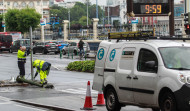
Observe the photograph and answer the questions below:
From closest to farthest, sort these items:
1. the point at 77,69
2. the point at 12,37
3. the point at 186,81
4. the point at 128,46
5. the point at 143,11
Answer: the point at 186,81 → the point at 128,46 → the point at 143,11 → the point at 77,69 → the point at 12,37

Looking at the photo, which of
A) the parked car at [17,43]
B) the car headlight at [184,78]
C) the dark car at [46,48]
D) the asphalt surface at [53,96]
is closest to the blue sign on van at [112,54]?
the asphalt surface at [53,96]

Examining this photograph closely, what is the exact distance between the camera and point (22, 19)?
86.4 meters

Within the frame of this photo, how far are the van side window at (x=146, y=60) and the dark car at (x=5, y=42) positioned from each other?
52.4 metres

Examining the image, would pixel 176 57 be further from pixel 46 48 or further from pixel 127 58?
pixel 46 48

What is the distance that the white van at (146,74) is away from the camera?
10117 mm

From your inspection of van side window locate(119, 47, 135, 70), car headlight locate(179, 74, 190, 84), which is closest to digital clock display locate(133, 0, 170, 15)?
van side window locate(119, 47, 135, 70)

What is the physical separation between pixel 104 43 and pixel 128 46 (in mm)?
1518

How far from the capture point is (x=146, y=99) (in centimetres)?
1112

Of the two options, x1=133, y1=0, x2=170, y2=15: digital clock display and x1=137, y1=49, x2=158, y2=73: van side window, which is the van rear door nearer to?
x1=137, y1=49, x2=158, y2=73: van side window

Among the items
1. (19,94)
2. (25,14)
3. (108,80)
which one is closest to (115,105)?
(108,80)

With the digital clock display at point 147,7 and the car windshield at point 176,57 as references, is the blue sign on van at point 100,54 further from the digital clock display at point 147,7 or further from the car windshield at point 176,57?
the digital clock display at point 147,7

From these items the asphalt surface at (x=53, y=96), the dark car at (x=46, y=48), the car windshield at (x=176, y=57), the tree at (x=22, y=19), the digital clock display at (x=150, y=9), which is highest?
the tree at (x=22, y=19)

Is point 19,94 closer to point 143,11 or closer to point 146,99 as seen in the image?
point 143,11

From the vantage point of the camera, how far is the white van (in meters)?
10.1
